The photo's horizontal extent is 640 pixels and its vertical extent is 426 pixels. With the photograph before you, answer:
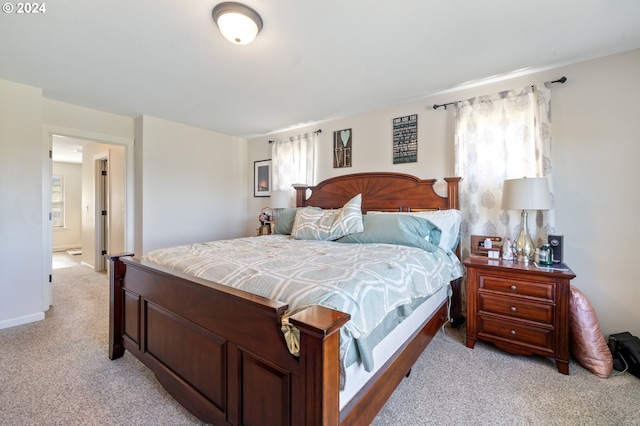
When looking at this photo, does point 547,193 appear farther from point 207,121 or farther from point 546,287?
point 207,121

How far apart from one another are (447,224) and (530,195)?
2.15 feet

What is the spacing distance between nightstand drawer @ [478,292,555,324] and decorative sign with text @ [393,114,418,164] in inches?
64.8

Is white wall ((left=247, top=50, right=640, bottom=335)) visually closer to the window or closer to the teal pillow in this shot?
the teal pillow

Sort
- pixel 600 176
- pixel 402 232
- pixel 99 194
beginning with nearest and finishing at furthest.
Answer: pixel 600 176
pixel 402 232
pixel 99 194

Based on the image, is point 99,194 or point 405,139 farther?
point 99,194

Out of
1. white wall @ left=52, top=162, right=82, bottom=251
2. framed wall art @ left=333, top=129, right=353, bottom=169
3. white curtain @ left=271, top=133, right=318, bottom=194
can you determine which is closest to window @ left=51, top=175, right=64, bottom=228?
white wall @ left=52, top=162, right=82, bottom=251

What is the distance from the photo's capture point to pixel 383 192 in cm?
331

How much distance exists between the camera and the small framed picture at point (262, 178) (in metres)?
4.74

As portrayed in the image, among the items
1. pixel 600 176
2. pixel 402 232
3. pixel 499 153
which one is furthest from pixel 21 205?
pixel 600 176

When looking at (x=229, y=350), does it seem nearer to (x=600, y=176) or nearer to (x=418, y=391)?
(x=418, y=391)

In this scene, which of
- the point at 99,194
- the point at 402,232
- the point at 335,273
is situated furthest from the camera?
the point at 99,194

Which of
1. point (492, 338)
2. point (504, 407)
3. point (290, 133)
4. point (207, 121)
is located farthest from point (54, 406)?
point (290, 133)

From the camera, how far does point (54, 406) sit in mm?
1607

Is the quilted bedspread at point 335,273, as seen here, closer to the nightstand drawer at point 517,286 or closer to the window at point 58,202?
the nightstand drawer at point 517,286
